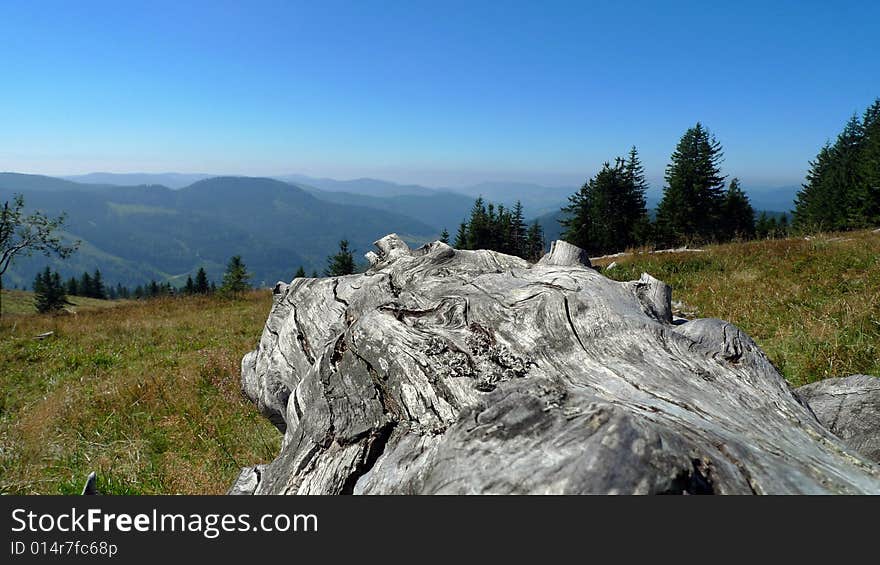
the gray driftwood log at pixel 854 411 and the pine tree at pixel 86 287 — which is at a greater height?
the gray driftwood log at pixel 854 411

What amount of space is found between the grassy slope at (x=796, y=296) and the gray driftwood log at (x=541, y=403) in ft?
12.2

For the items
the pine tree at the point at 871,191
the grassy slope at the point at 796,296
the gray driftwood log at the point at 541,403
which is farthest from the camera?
the pine tree at the point at 871,191

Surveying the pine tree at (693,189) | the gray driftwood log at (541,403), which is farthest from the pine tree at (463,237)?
the gray driftwood log at (541,403)

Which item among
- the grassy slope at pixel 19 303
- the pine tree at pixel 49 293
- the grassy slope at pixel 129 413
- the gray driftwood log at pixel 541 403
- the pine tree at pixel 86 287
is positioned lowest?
the pine tree at pixel 86 287

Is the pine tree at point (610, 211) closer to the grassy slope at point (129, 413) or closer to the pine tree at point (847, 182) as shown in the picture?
the pine tree at point (847, 182)

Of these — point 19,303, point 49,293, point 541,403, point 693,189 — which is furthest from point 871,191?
point 19,303

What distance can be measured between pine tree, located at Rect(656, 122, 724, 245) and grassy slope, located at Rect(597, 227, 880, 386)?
169 feet

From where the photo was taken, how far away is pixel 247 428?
285 inches

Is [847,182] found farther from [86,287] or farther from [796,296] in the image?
[86,287]

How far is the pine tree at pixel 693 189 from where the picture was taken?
6169 cm
